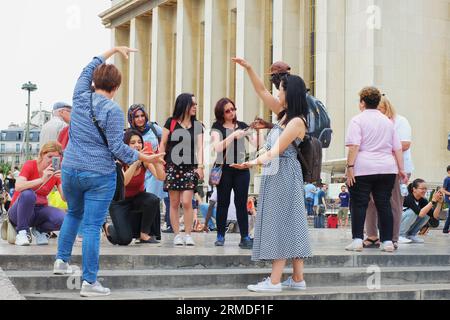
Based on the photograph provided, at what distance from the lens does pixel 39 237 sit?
925 centimetres

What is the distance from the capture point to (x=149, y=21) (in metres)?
53.1

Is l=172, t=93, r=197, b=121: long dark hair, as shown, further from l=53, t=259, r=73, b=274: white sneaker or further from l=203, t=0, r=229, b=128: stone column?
l=203, t=0, r=229, b=128: stone column

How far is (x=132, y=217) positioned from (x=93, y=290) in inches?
134

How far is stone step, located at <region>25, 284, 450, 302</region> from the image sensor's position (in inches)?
245

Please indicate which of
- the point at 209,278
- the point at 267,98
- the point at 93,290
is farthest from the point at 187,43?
the point at 93,290

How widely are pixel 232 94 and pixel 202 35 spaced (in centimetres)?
528

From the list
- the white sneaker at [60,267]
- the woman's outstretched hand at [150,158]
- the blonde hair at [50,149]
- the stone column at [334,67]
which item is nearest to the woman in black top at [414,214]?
the blonde hair at [50,149]

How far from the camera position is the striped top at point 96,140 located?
621 centimetres

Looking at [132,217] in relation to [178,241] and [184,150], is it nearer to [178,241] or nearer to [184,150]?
[178,241]

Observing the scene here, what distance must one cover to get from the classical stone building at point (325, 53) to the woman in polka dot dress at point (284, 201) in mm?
22789

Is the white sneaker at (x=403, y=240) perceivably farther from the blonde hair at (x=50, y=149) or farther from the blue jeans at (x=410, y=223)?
the blonde hair at (x=50, y=149)
